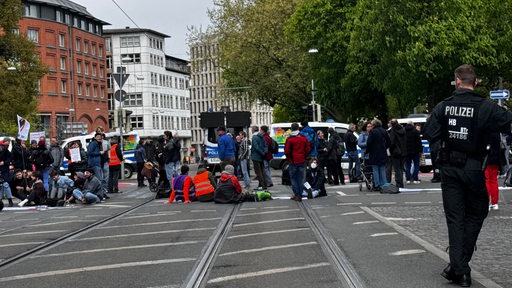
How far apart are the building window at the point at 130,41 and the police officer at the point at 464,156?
400ft

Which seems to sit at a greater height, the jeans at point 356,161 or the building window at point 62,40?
the building window at point 62,40

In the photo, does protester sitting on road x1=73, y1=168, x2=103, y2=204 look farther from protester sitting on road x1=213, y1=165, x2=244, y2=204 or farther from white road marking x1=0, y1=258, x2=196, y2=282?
white road marking x1=0, y1=258, x2=196, y2=282

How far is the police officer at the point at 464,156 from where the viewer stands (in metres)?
8.10

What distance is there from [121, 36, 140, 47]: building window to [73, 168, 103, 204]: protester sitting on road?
106441 mm

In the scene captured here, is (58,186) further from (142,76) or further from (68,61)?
(142,76)

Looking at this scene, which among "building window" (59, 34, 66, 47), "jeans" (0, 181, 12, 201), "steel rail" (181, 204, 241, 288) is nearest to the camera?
"steel rail" (181, 204, 241, 288)

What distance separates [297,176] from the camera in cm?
2033

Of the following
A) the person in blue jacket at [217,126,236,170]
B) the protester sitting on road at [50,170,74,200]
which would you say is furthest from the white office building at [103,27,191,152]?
the protester sitting on road at [50,170,74,200]

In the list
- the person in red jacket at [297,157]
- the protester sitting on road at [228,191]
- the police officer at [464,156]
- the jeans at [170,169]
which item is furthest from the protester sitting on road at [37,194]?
the police officer at [464,156]

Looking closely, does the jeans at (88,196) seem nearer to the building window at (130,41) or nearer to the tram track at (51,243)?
the tram track at (51,243)

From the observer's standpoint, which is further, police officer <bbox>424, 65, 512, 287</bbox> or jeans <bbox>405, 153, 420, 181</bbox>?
jeans <bbox>405, 153, 420, 181</bbox>

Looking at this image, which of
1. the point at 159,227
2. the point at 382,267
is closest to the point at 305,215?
the point at 159,227

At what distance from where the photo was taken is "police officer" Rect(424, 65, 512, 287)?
26.6ft

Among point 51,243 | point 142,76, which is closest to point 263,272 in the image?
point 51,243
